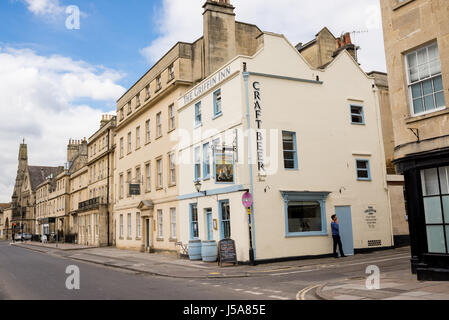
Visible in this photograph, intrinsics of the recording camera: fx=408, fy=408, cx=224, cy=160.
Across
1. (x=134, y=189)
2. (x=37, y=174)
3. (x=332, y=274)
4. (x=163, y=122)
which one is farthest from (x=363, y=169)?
(x=37, y=174)

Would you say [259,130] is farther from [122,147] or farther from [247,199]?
[122,147]

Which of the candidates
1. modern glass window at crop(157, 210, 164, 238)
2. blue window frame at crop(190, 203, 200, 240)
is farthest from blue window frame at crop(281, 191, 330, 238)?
modern glass window at crop(157, 210, 164, 238)

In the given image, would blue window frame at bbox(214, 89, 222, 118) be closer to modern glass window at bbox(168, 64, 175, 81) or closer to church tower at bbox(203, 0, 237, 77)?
church tower at bbox(203, 0, 237, 77)

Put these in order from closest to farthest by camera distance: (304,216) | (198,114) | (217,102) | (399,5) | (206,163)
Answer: (399,5)
(304,216)
(217,102)
(206,163)
(198,114)

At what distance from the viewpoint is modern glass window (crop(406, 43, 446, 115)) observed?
11156 mm

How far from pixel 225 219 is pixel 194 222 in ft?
11.6

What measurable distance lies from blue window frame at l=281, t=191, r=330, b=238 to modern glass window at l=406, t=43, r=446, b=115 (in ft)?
27.6

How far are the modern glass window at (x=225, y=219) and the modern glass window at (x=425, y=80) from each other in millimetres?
10255

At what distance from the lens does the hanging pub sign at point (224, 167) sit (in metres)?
18.3

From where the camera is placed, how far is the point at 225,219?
1978 centimetres

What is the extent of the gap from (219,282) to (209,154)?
9.45 meters

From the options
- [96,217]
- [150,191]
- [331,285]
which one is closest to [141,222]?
[150,191]

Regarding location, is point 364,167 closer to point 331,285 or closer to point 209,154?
point 209,154

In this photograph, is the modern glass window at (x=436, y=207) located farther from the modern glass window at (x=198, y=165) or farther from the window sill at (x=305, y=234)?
the modern glass window at (x=198, y=165)
